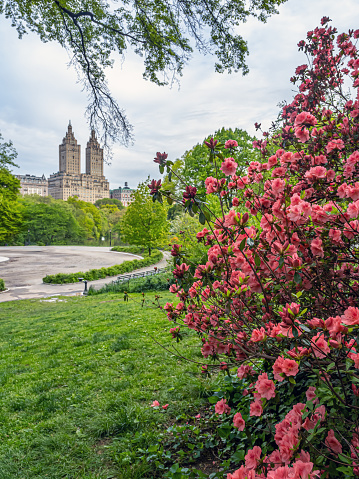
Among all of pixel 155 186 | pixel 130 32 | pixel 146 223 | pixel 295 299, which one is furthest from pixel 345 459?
pixel 146 223

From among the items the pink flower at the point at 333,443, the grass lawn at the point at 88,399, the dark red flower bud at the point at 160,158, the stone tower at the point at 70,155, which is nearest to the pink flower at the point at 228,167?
the dark red flower bud at the point at 160,158

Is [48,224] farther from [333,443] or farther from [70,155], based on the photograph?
[70,155]

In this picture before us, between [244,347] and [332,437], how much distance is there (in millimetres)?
655

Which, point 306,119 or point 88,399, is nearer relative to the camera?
point 306,119

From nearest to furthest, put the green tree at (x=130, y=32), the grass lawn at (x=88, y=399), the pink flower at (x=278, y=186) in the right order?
the pink flower at (x=278, y=186), the grass lawn at (x=88, y=399), the green tree at (x=130, y=32)

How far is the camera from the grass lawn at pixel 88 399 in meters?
2.44

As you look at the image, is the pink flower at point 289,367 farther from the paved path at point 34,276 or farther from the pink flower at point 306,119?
the paved path at point 34,276

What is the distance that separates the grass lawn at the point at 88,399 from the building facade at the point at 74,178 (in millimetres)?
136873

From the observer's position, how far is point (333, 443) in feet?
4.16

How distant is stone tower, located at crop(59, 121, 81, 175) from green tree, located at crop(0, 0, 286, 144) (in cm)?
14269

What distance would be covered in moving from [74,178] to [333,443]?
5769 inches

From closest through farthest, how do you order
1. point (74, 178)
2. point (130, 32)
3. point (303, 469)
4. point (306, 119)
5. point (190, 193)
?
point (303, 469), point (190, 193), point (306, 119), point (130, 32), point (74, 178)

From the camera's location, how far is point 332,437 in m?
1.27

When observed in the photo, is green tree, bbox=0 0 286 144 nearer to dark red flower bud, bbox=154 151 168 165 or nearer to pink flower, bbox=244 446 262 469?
dark red flower bud, bbox=154 151 168 165
